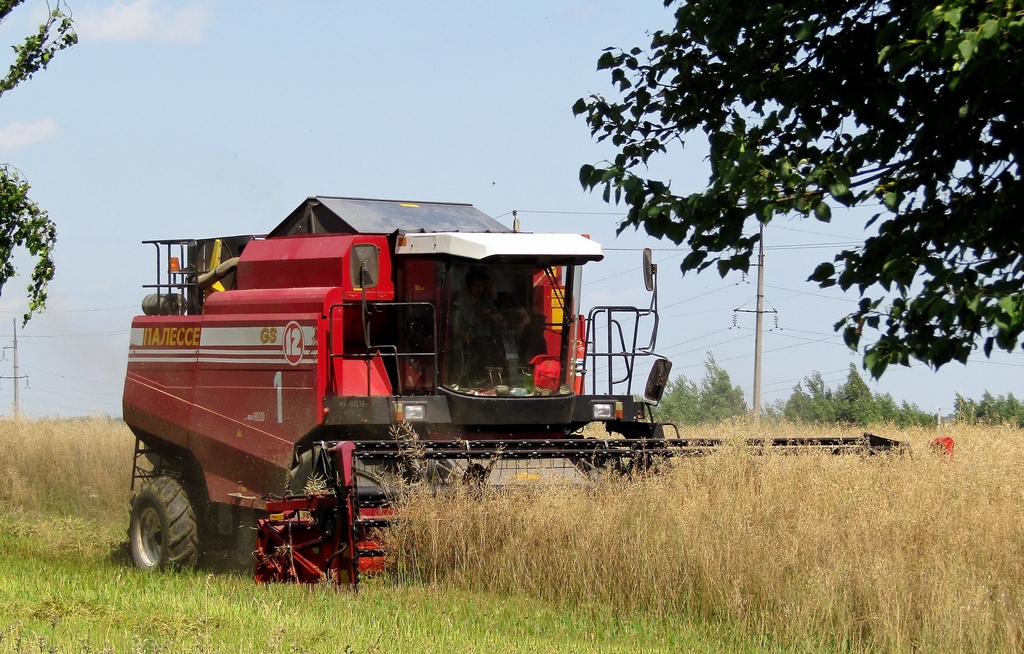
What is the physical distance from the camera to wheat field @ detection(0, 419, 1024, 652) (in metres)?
7.07

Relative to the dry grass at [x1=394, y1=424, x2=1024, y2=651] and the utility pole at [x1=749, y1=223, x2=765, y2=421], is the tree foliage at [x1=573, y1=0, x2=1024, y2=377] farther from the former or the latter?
the utility pole at [x1=749, y1=223, x2=765, y2=421]

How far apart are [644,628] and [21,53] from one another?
440 inches

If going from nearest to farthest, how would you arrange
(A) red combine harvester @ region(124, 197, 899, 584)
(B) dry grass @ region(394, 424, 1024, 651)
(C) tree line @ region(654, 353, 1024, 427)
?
(B) dry grass @ region(394, 424, 1024, 651) < (A) red combine harvester @ region(124, 197, 899, 584) < (C) tree line @ region(654, 353, 1024, 427)

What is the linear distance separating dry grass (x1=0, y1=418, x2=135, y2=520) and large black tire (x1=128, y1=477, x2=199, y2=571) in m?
3.77

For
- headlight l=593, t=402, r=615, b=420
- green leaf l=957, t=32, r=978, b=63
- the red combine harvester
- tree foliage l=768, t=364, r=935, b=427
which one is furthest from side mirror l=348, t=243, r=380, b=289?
tree foliage l=768, t=364, r=935, b=427

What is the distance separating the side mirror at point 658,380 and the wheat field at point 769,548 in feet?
4.02

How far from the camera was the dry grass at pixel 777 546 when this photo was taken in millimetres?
7066

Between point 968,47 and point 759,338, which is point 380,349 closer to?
point 968,47

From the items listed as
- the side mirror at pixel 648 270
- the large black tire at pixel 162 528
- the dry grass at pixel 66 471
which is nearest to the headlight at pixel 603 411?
the side mirror at pixel 648 270

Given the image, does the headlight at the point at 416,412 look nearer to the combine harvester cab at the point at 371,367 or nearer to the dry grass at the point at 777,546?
the combine harvester cab at the point at 371,367

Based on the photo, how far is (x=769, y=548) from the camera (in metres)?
7.79

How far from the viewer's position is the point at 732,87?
7.05 meters

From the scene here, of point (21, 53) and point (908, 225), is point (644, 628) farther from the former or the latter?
point (21, 53)

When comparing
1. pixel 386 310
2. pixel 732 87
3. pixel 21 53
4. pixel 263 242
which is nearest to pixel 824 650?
pixel 732 87
